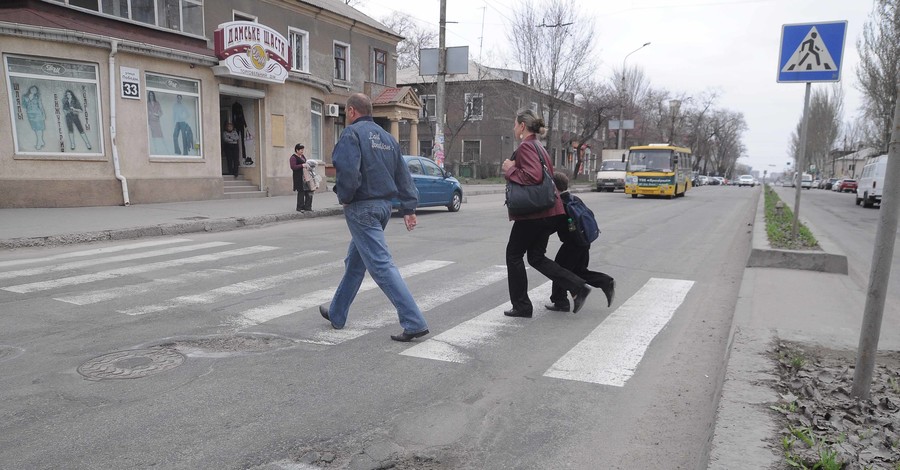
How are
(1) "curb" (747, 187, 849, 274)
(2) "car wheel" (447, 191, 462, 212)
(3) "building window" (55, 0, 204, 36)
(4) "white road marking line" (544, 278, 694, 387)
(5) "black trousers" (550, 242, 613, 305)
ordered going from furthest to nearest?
1. (2) "car wheel" (447, 191, 462, 212)
2. (3) "building window" (55, 0, 204, 36)
3. (1) "curb" (747, 187, 849, 274)
4. (5) "black trousers" (550, 242, 613, 305)
5. (4) "white road marking line" (544, 278, 694, 387)

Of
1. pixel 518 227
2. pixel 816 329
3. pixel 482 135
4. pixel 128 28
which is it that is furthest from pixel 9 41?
pixel 482 135

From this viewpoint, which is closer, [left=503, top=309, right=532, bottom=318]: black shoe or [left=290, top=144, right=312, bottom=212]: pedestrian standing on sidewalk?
[left=503, top=309, right=532, bottom=318]: black shoe

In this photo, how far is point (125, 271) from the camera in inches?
294

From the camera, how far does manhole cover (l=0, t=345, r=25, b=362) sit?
13.9ft

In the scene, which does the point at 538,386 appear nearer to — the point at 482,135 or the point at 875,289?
the point at 875,289

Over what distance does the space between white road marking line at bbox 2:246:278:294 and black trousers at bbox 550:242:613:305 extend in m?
5.09

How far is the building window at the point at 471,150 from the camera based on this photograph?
46.8 meters

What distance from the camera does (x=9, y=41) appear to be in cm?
1273

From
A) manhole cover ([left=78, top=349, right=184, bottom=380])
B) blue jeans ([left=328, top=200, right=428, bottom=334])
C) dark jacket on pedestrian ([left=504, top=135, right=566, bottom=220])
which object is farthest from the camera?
dark jacket on pedestrian ([left=504, top=135, right=566, bottom=220])

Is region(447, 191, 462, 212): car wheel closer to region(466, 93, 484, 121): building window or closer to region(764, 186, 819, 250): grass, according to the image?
region(764, 186, 819, 250): grass

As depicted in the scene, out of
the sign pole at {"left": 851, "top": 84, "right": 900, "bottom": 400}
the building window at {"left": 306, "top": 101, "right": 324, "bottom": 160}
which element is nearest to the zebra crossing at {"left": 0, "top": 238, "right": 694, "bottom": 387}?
the sign pole at {"left": 851, "top": 84, "right": 900, "bottom": 400}

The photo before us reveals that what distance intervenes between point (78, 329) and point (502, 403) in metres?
3.68

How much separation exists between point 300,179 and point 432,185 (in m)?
3.58

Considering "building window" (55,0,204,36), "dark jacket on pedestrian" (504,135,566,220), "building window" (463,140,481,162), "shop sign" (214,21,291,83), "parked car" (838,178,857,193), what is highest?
"building window" (55,0,204,36)
